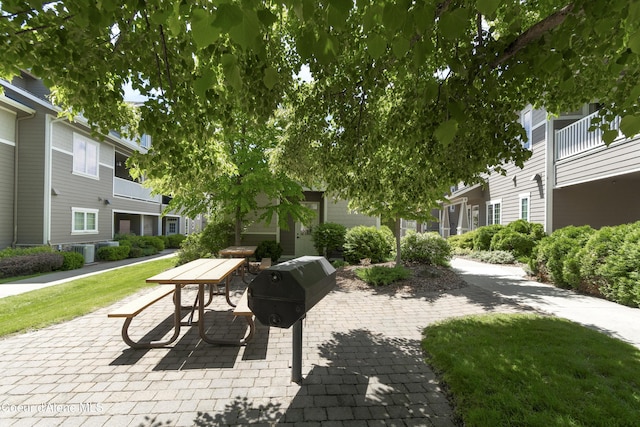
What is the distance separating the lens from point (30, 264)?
10.6m

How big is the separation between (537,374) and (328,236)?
395 inches

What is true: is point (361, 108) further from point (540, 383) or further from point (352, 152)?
point (540, 383)

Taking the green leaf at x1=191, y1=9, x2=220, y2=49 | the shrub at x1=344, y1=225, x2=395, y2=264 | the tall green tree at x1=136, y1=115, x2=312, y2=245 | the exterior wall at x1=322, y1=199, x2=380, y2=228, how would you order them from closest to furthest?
the green leaf at x1=191, y1=9, x2=220, y2=49, the tall green tree at x1=136, y1=115, x2=312, y2=245, the shrub at x1=344, y1=225, x2=395, y2=264, the exterior wall at x1=322, y1=199, x2=380, y2=228

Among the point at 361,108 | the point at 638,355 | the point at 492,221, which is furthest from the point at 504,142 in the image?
the point at 492,221

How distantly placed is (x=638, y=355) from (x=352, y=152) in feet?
15.3

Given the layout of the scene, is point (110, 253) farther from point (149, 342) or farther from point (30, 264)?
point (149, 342)

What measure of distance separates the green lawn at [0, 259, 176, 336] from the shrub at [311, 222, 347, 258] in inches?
269

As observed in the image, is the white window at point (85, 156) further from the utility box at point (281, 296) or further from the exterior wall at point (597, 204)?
the exterior wall at point (597, 204)

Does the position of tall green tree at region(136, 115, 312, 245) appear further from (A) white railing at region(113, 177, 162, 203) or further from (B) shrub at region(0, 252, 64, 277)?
(A) white railing at region(113, 177, 162, 203)

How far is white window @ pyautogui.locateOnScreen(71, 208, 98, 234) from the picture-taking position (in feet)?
47.0

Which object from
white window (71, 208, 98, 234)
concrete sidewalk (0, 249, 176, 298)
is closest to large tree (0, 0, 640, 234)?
concrete sidewalk (0, 249, 176, 298)

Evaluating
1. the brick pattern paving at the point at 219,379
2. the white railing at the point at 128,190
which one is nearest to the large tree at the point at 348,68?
the brick pattern paving at the point at 219,379

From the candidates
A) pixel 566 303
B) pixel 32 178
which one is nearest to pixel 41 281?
pixel 32 178

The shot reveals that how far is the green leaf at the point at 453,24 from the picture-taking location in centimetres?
173
